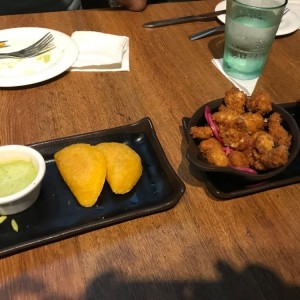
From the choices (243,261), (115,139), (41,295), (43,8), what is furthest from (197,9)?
(41,295)

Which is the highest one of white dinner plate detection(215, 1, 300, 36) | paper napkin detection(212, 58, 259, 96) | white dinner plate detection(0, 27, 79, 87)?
white dinner plate detection(215, 1, 300, 36)

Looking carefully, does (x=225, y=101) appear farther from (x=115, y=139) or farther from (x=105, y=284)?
(x=105, y=284)

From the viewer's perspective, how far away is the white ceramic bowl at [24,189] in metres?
0.59

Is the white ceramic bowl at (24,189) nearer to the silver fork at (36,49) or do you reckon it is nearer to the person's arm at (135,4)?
the silver fork at (36,49)

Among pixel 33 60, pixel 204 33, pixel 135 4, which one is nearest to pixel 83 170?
pixel 33 60

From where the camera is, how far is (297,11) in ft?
4.47

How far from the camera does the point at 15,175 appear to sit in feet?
2.12

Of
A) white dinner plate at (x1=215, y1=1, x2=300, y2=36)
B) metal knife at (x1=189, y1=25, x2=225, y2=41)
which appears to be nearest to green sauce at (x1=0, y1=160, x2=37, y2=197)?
metal knife at (x1=189, y1=25, x2=225, y2=41)

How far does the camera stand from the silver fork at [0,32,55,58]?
3.37ft

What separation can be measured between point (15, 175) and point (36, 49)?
556 millimetres

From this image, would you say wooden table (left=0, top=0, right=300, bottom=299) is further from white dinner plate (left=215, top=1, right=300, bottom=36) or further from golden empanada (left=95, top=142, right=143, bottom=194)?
white dinner plate (left=215, top=1, right=300, bottom=36)

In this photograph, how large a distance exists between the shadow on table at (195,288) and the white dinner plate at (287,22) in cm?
92

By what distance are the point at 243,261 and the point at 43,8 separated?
1.37m

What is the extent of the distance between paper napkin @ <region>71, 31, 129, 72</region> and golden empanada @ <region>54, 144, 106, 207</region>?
418 mm
